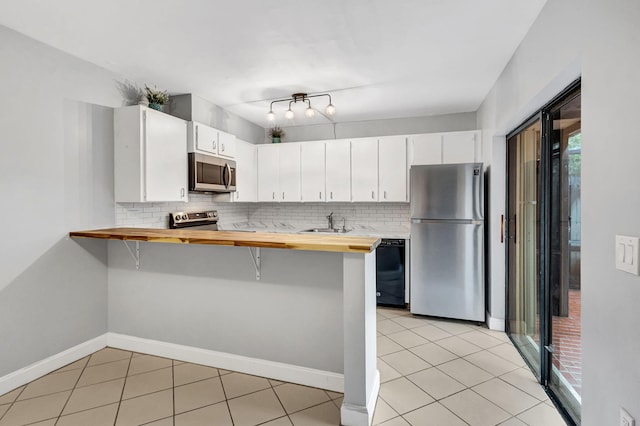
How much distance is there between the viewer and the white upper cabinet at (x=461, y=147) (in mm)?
4102

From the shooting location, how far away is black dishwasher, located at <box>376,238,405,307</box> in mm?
4148

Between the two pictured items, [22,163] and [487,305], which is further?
[487,305]

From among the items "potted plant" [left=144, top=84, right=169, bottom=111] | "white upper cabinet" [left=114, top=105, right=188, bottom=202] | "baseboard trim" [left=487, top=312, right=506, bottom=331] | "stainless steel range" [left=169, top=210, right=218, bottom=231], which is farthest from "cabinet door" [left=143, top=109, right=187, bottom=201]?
"baseboard trim" [left=487, top=312, right=506, bottom=331]

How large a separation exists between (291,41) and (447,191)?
7.22 ft

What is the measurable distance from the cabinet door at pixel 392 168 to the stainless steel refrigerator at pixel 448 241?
0.60 metres

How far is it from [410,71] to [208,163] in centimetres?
234

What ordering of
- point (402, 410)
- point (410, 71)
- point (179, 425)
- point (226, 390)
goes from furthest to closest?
point (410, 71), point (226, 390), point (402, 410), point (179, 425)

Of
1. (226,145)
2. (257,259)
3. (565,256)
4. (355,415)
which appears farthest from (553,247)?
(226,145)

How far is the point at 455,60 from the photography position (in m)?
2.85

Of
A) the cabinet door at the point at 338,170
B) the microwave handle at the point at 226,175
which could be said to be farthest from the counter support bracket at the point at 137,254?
the cabinet door at the point at 338,170

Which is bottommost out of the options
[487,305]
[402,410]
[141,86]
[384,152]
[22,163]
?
[402,410]

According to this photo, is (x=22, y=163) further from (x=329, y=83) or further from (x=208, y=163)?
(x=329, y=83)

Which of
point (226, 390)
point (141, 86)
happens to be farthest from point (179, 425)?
point (141, 86)

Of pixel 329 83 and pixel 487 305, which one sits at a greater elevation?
pixel 329 83
